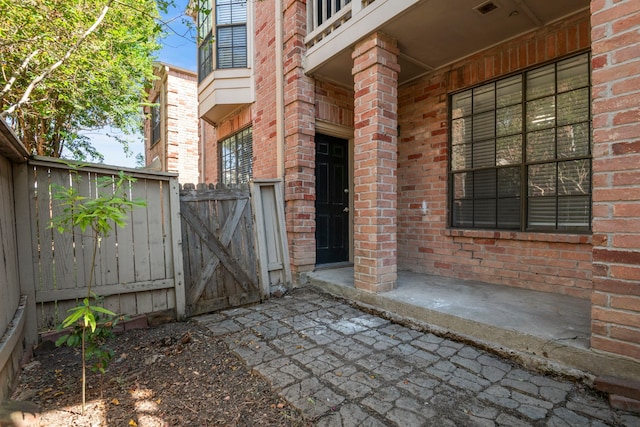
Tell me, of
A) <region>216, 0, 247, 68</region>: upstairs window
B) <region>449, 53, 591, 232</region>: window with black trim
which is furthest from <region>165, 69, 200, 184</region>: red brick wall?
<region>449, 53, 591, 232</region>: window with black trim

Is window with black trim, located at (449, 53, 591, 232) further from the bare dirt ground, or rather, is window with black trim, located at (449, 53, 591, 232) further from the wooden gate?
the bare dirt ground

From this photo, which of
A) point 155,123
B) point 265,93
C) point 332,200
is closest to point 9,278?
point 332,200

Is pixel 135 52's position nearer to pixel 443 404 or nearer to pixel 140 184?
pixel 140 184

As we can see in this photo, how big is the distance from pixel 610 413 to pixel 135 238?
12.9 feet

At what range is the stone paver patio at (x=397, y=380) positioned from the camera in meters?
1.75

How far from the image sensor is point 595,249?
1947 millimetres

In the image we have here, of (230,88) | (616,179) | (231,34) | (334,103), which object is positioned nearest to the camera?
(616,179)

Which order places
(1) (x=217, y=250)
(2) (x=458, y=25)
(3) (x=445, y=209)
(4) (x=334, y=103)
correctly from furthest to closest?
1. (4) (x=334, y=103)
2. (3) (x=445, y=209)
3. (1) (x=217, y=250)
4. (2) (x=458, y=25)

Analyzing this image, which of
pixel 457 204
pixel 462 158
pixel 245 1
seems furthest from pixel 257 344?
pixel 245 1

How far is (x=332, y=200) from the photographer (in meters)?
5.15

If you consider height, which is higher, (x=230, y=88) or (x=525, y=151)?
(x=230, y=88)

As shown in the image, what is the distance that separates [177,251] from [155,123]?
936cm

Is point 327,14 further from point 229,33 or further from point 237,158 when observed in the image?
point 237,158

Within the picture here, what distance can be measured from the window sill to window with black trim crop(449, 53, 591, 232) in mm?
138
